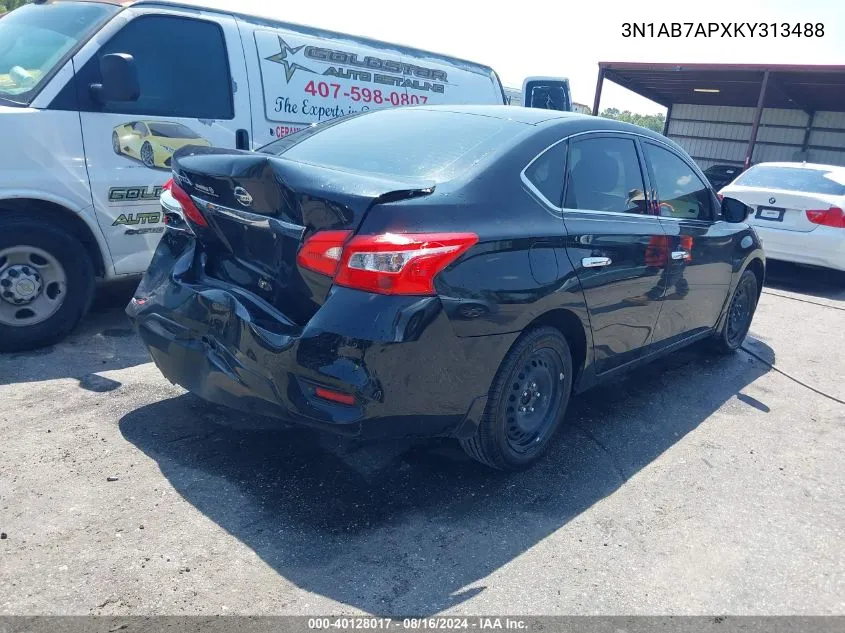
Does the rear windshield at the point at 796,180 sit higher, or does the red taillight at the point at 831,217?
the rear windshield at the point at 796,180

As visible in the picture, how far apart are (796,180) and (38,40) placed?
27.6ft

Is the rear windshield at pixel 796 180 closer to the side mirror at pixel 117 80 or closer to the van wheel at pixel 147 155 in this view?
the van wheel at pixel 147 155

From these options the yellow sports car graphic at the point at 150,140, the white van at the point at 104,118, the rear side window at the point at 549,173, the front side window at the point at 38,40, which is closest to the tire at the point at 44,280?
the white van at the point at 104,118

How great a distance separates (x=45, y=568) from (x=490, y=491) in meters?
1.80

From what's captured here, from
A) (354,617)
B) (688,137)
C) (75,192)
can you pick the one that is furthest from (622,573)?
(688,137)

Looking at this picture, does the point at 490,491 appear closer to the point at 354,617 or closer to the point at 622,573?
the point at 622,573

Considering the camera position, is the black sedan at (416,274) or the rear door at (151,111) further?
the rear door at (151,111)

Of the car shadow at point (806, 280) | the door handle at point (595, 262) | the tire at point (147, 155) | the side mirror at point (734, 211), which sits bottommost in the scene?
the car shadow at point (806, 280)

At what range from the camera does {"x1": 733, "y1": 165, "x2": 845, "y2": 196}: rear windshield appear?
8.47 meters

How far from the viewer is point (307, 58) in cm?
552

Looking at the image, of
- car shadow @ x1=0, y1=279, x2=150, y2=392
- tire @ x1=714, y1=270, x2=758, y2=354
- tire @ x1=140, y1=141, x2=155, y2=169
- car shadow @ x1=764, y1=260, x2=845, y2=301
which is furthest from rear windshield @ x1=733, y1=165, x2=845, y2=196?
car shadow @ x1=0, y1=279, x2=150, y2=392

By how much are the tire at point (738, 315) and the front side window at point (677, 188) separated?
34.8 inches

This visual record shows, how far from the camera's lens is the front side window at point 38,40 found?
14.0 feet

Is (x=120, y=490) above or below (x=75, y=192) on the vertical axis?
below
